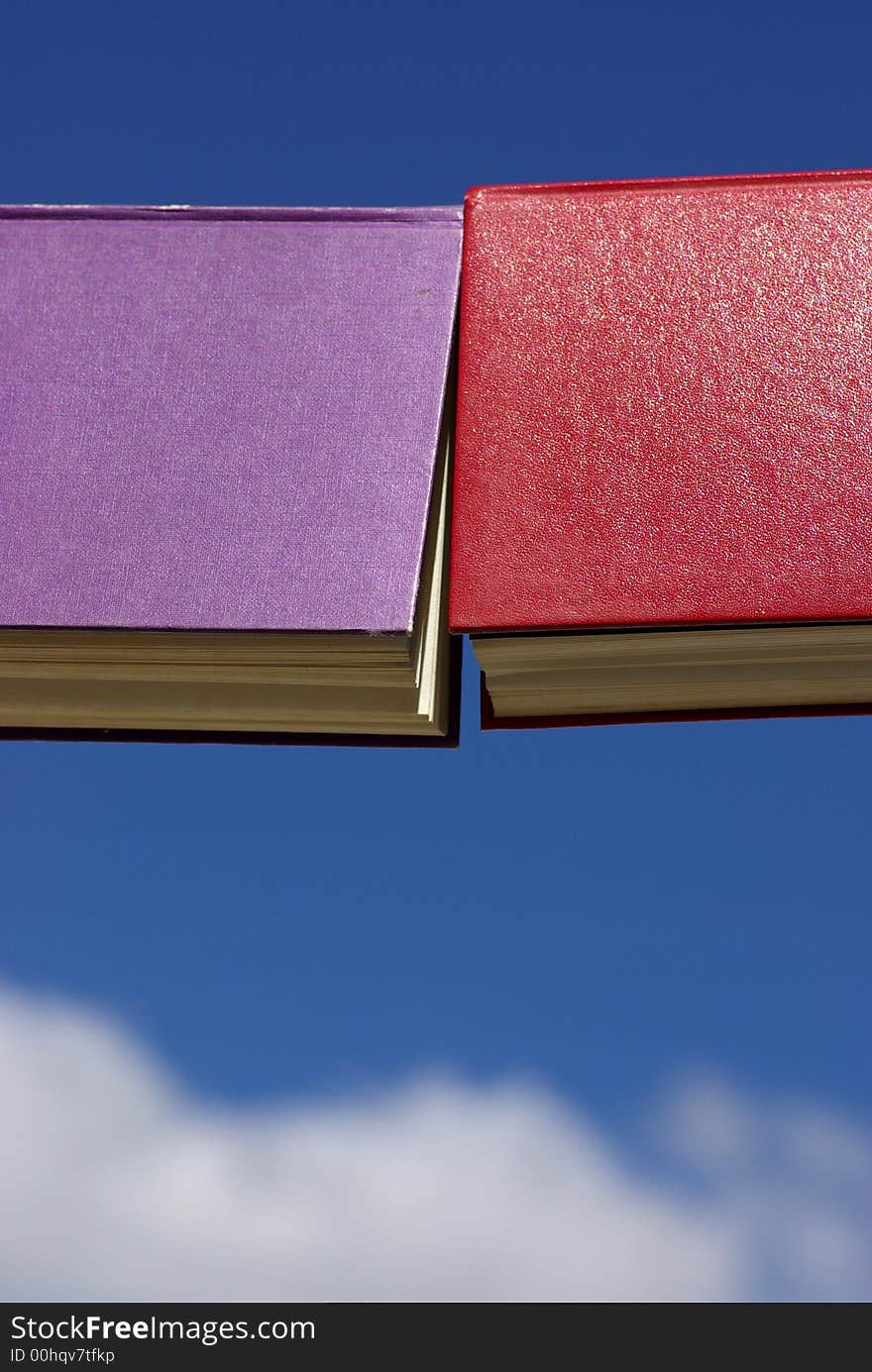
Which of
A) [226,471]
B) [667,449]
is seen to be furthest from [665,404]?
[226,471]

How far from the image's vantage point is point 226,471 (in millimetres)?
1133

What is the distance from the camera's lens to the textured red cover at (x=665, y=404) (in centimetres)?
106

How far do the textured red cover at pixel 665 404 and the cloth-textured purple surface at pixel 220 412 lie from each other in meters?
0.05

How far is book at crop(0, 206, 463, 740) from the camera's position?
107 centimetres

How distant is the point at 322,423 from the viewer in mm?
1152

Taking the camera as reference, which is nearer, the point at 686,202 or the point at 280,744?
the point at 280,744

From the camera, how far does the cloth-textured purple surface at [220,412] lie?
3.52 feet

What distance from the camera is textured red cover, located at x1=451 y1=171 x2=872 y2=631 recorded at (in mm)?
1056

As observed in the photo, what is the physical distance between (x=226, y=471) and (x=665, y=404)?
0.36m

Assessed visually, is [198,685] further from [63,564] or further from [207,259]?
[207,259]

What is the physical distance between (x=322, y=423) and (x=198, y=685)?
24 cm

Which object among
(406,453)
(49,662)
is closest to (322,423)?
(406,453)

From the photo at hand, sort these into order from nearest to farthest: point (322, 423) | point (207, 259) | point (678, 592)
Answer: point (678, 592), point (322, 423), point (207, 259)

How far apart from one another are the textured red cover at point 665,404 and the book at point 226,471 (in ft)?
0.17
